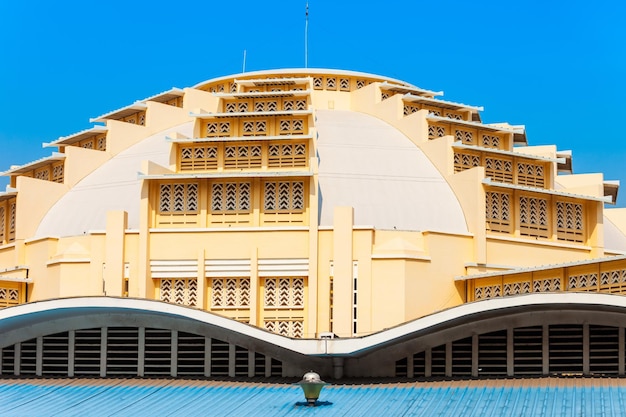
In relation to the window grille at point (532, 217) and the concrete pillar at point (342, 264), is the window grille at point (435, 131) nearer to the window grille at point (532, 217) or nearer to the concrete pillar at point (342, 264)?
the window grille at point (532, 217)

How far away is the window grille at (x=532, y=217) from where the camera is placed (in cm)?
3425

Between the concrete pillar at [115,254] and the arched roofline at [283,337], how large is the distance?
21.3 ft

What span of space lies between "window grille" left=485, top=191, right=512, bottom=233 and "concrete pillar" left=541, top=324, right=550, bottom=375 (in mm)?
10805

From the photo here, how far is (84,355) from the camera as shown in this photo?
25.2 metres

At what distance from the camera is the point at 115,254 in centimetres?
3206

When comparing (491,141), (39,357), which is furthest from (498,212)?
(39,357)

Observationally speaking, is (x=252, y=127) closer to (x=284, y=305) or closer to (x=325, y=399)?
(x=284, y=305)

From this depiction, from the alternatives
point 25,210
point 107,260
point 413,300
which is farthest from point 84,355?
point 25,210

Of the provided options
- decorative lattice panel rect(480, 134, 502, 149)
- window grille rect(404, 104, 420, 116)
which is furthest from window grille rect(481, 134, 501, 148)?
window grille rect(404, 104, 420, 116)

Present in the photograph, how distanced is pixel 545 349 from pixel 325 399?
486 centimetres

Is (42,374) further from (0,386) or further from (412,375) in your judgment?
(412,375)

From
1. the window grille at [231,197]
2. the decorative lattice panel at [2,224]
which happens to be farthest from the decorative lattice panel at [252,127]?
the decorative lattice panel at [2,224]

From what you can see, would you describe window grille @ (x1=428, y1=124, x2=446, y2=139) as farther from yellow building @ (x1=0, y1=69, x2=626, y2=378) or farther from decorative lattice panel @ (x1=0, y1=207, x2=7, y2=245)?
decorative lattice panel @ (x1=0, y1=207, x2=7, y2=245)

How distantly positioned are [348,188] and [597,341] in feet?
40.6
